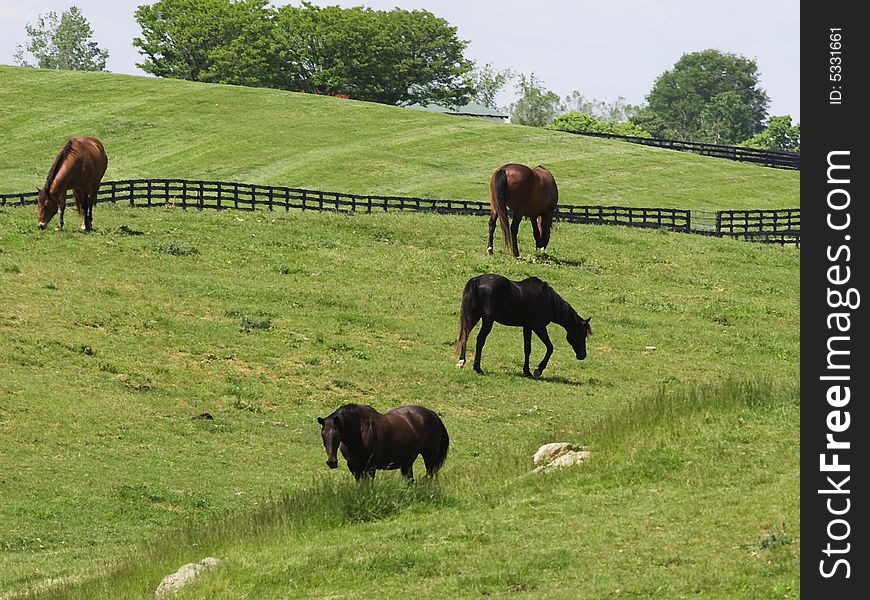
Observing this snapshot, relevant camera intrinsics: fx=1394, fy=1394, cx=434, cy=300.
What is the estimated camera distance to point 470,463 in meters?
21.6

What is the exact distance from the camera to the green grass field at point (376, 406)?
1391 centimetres

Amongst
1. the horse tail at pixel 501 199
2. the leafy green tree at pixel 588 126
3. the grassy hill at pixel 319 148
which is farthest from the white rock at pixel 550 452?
the leafy green tree at pixel 588 126

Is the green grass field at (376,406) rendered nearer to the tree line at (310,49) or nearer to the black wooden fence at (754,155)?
the black wooden fence at (754,155)

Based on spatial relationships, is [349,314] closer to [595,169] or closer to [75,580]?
[75,580]

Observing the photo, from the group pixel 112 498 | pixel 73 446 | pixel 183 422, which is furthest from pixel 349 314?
pixel 112 498

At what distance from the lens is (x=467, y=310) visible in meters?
29.0

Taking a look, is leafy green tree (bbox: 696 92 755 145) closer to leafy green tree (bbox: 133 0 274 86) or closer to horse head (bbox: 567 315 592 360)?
leafy green tree (bbox: 133 0 274 86)

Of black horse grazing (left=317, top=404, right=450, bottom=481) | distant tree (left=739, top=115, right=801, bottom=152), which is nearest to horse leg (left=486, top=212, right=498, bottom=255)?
black horse grazing (left=317, top=404, right=450, bottom=481)

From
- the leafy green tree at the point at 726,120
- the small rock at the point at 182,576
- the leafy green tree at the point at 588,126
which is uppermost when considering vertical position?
the leafy green tree at the point at 726,120

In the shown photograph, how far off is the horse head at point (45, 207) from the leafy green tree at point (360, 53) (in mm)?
82443

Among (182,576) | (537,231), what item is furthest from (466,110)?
(182,576)

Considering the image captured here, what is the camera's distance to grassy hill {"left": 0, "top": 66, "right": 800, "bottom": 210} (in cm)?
7388

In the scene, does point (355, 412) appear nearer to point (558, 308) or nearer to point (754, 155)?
point (558, 308)

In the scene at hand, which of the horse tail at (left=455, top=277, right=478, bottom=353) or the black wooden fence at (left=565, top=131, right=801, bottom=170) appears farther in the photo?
the black wooden fence at (left=565, top=131, right=801, bottom=170)
